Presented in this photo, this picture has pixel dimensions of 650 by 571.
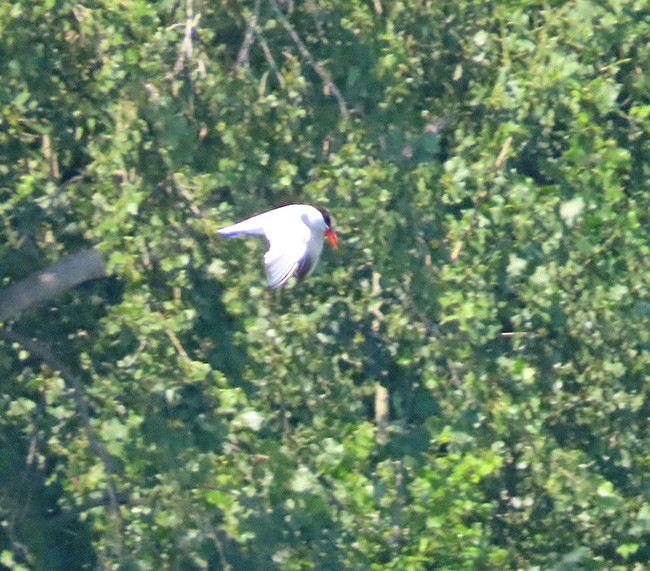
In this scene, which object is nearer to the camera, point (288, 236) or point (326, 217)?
point (288, 236)

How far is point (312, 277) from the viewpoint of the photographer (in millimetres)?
6477

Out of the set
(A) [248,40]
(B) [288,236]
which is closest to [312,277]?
(A) [248,40]

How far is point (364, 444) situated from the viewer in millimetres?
6379

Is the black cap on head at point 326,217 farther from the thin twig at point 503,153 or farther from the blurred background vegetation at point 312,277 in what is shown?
the thin twig at point 503,153

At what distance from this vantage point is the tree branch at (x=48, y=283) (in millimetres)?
6445

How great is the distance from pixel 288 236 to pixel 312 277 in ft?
3.99

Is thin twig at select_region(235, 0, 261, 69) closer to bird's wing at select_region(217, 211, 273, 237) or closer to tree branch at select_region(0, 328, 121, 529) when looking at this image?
bird's wing at select_region(217, 211, 273, 237)

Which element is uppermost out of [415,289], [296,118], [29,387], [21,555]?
[296,118]

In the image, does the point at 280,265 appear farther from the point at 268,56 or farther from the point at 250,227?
the point at 268,56

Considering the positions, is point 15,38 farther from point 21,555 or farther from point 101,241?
point 21,555

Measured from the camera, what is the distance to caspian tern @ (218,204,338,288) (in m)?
5.18

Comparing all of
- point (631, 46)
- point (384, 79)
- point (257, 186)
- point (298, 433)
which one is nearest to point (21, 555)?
point (298, 433)

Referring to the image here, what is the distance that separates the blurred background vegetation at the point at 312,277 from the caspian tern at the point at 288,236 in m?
0.22

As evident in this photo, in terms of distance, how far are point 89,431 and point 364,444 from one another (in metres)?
0.85
